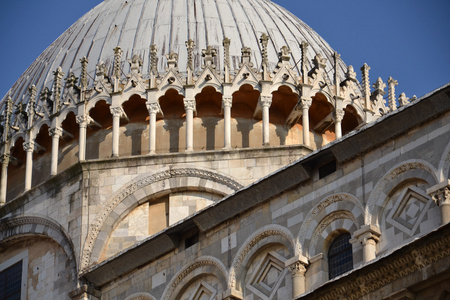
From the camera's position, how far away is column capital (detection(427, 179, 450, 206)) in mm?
23734

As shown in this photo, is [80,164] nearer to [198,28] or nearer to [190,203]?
[190,203]

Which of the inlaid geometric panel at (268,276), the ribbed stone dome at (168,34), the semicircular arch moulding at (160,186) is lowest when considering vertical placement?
the inlaid geometric panel at (268,276)

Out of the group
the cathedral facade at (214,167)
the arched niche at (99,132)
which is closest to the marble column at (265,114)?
the cathedral facade at (214,167)

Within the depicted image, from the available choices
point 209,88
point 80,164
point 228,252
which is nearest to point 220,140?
point 209,88

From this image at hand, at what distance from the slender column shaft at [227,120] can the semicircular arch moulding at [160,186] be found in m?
1.09

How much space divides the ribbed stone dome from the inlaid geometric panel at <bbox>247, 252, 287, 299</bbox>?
34.7 feet

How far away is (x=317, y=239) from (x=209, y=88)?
34.1ft

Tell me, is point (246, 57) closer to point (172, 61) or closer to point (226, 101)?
point (226, 101)

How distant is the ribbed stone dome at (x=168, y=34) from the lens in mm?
37812

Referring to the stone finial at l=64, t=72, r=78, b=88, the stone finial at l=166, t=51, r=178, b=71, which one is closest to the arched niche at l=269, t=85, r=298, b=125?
the stone finial at l=166, t=51, r=178, b=71

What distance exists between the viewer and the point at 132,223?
33469 millimetres

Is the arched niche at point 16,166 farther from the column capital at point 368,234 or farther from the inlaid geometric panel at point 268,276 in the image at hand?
the column capital at point 368,234

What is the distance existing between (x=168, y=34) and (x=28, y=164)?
16.0 ft

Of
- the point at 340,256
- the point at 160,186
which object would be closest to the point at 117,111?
the point at 160,186
